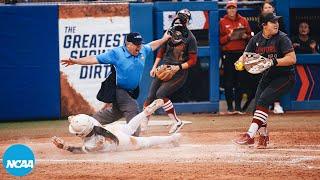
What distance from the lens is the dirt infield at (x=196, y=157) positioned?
26.8 ft

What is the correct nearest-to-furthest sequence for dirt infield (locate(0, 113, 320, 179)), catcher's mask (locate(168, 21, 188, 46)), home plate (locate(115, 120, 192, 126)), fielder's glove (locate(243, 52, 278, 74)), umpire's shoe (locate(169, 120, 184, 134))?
dirt infield (locate(0, 113, 320, 179))
fielder's glove (locate(243, 52, 278, 74))
umpire's shoe (locate(169, 120, 184, 134))
catcher's mask (locate(168, 21, 188, 46))
home plate (locate(115, 120, 192, 126))

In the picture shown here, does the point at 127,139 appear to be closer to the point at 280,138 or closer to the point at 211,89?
the point at 280,138

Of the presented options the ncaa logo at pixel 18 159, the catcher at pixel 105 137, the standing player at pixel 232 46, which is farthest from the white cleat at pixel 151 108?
the standing player at pixel 232 46

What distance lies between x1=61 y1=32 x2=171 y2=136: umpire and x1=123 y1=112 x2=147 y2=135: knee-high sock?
0.39m

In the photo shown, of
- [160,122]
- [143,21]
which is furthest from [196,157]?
[143,21]

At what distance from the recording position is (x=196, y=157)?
9.38m

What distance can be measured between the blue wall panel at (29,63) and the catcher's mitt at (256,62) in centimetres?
527

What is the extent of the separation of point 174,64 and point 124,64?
2138mm

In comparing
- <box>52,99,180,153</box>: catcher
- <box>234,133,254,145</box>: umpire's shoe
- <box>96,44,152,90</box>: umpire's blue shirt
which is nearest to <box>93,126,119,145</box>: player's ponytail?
<box>52,99,180,153</box>: catcher

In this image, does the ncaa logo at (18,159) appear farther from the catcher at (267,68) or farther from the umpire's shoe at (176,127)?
the umpire's shoe at (176,127)

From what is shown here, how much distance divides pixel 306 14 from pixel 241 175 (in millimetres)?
8210

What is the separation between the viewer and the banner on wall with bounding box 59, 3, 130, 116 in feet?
47.5

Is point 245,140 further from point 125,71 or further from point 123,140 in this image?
point 125,71

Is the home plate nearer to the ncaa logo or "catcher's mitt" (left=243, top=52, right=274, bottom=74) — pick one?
"catcher's mitt" (left=243, top=52, right=274, bottom=74)
